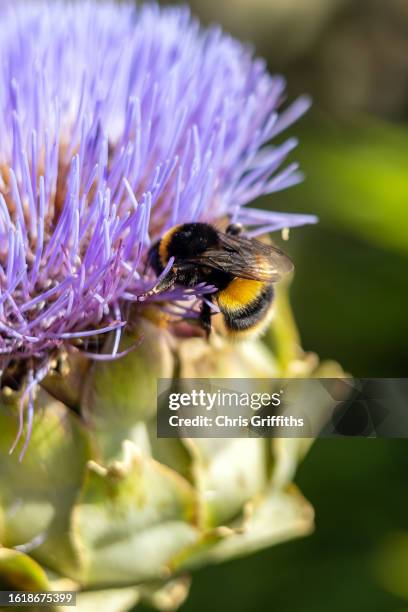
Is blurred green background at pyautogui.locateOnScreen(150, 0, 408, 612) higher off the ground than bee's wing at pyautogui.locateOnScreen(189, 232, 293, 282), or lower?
lower

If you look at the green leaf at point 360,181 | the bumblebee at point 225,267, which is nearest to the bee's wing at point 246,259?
the bumblebee at point 225,267

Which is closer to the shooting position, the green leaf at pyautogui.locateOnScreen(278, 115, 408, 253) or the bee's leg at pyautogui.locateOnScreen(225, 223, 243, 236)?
the bee's leg at pyautogui.locateOnScreen(225, 223, 243, 236)

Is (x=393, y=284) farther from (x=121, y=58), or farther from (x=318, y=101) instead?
(x=318, y=101)

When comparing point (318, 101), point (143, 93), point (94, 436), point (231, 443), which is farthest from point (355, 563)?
point (318, 101)

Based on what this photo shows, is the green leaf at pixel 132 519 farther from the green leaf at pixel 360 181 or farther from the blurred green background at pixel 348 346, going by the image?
the green leaf at pixel 360 181

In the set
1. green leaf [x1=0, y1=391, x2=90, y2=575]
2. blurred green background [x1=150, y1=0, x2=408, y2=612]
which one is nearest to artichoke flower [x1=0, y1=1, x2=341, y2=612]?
green leaf [x1=0, y1=391, x2=90, y2=575]

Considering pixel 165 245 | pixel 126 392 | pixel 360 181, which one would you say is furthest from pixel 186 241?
pixel 360 181

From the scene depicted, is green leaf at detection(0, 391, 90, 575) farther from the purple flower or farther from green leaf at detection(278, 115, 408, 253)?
green leaf at detection(278, 115, 408, 253)

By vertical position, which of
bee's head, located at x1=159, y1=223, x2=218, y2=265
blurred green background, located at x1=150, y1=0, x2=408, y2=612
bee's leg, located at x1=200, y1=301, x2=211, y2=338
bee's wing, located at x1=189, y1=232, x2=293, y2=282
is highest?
bee's wing, located at x1=189, y1=232, x2=293, y2=282
